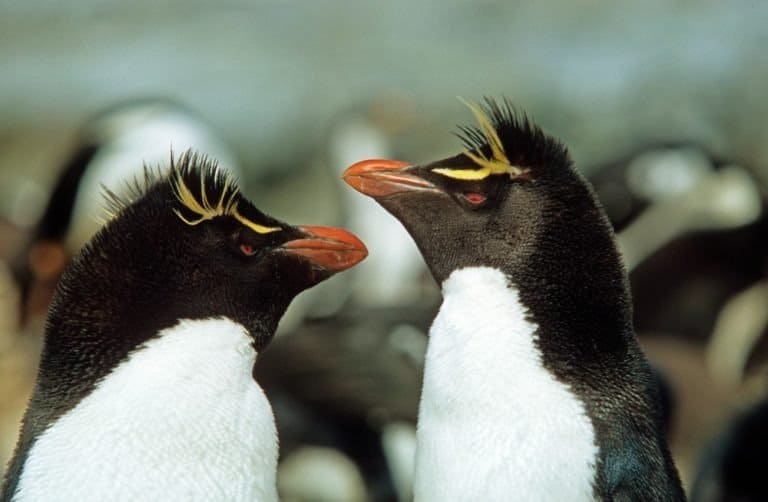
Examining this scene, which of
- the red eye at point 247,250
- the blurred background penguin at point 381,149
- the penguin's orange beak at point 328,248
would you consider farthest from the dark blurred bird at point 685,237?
the red eye at point 247,250

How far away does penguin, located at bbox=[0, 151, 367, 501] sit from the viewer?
223 cm

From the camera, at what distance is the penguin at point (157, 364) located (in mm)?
2234

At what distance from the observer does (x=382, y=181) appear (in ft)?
8.31

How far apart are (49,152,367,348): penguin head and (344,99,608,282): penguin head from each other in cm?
14

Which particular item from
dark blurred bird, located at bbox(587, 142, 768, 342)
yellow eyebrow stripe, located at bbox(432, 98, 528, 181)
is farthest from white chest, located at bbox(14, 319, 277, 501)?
dark blurred bird, located at bbox(587, 142, 768, 342)

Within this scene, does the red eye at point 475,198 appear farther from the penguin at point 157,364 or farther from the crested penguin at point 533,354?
the penguin at point 157,364

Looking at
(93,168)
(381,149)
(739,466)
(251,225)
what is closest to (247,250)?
(251,225)

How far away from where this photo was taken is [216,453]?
7.48ft

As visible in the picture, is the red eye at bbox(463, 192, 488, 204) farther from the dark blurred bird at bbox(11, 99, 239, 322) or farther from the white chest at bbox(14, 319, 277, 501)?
the dark blurred bird at bbox(11, 99, 239, 322)

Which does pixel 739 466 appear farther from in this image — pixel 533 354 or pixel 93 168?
pixel 93 168

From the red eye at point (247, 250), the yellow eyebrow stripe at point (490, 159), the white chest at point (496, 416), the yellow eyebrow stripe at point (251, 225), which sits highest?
the yellow eyebrow stripe at point (490, 159)

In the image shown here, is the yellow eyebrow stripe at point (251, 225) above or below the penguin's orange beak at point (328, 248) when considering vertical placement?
above

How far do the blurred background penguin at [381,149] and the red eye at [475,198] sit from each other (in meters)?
0.54

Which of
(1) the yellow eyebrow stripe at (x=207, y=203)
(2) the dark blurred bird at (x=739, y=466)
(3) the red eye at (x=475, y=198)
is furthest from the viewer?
(2) the dark blurred bird at (x=739, y=466)
